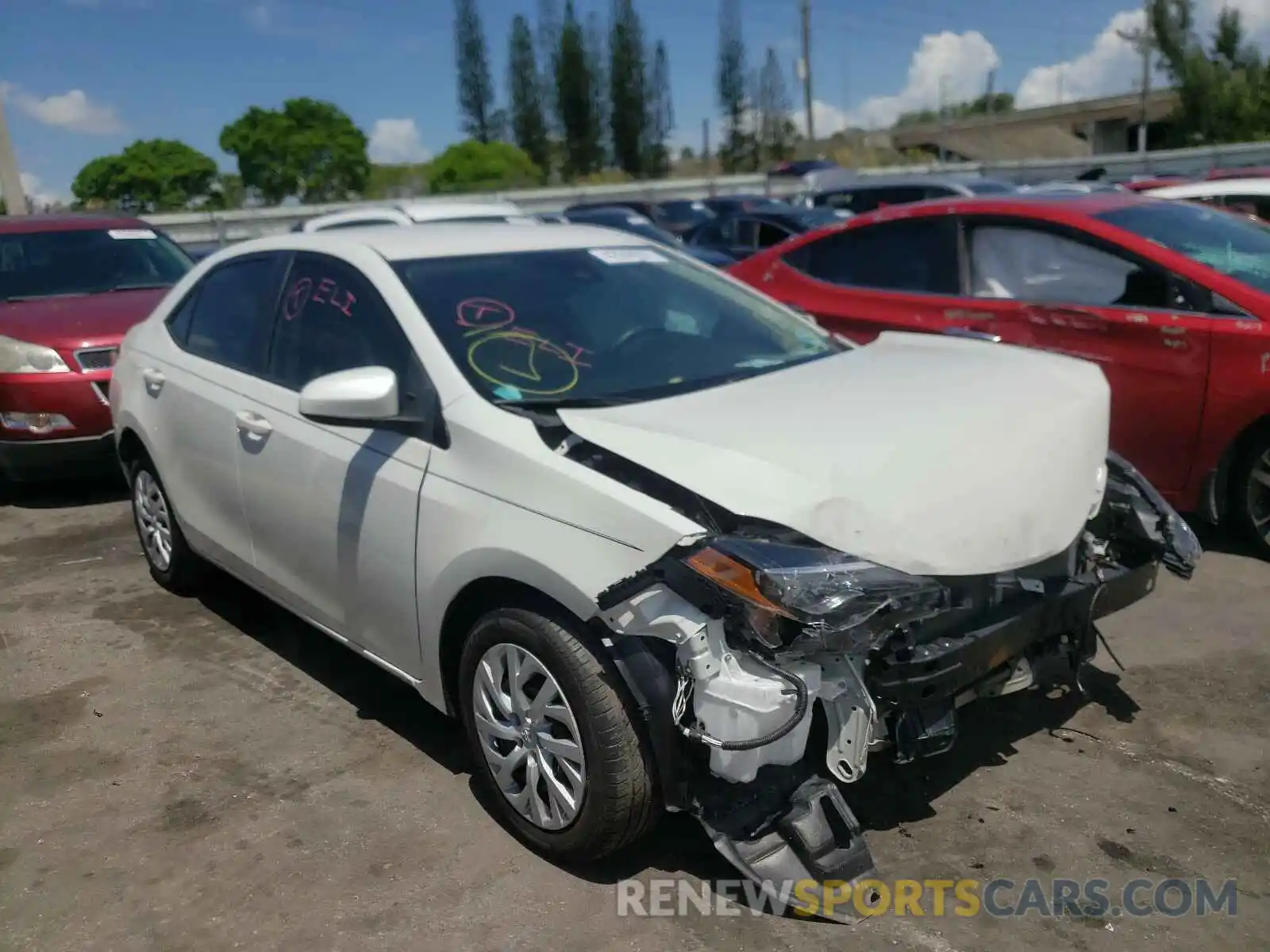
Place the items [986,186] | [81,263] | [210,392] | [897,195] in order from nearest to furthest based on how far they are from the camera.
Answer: [210,392] < [81,263] < [897,195] < [986,186]

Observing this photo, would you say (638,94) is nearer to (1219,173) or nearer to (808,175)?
(808,175)

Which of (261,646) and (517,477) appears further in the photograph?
(261,646)

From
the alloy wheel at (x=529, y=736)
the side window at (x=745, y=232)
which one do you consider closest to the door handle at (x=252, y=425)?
the alloy wheel at (x=529, y=736)

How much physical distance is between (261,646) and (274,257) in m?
1.60

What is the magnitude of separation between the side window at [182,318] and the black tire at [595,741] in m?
2.52

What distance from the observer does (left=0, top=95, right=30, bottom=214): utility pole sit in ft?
46.6

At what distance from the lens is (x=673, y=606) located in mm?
2574

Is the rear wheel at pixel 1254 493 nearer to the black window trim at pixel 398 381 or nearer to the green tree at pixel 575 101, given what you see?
the black window trim at pixel 398 381

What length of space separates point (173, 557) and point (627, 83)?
226 ft

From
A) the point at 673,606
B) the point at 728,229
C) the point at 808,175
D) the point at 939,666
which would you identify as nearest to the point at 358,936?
the point at 673,606

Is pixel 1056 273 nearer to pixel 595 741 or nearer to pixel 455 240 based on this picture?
pixel 455 240

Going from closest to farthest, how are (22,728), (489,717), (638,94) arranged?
(489,717) < (22,728) < (638,94)

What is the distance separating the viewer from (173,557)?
5027 mm

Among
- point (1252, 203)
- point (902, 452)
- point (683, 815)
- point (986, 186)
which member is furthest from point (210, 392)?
point (986, 186)
